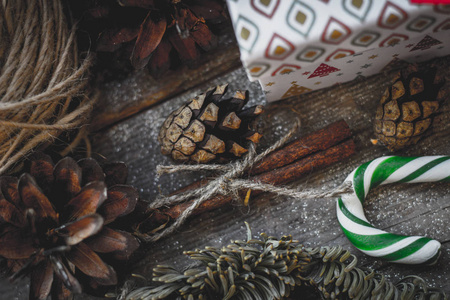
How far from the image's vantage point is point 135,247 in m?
0.72

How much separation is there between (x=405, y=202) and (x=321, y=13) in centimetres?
46

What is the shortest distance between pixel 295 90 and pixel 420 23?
292 millimetres

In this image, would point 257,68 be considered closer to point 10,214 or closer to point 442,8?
point 442,8

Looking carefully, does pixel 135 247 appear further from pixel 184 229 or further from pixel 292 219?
pixel 292 219

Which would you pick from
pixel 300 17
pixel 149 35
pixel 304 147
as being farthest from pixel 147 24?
pixel 304 147

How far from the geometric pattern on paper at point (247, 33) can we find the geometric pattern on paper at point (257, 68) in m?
0.03

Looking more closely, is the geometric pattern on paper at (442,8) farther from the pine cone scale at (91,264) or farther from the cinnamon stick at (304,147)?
the pine cone scale at (91,264)

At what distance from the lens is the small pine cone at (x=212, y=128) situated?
774mm

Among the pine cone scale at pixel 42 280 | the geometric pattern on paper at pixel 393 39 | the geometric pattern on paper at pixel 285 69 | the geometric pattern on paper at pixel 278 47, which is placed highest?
the geometric pattern on paper at pixel 278 47

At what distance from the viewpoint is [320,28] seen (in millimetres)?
654

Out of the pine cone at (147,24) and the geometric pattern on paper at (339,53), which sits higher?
the pine cone at (147,24)

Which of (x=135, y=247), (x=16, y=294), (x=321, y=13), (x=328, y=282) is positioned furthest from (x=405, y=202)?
(x=16, y=294)

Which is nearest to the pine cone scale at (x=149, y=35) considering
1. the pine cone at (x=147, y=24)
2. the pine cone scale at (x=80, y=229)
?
the pine cone at (x=147, y=24)

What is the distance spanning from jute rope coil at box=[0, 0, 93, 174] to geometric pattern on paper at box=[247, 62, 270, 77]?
1.19 ft
